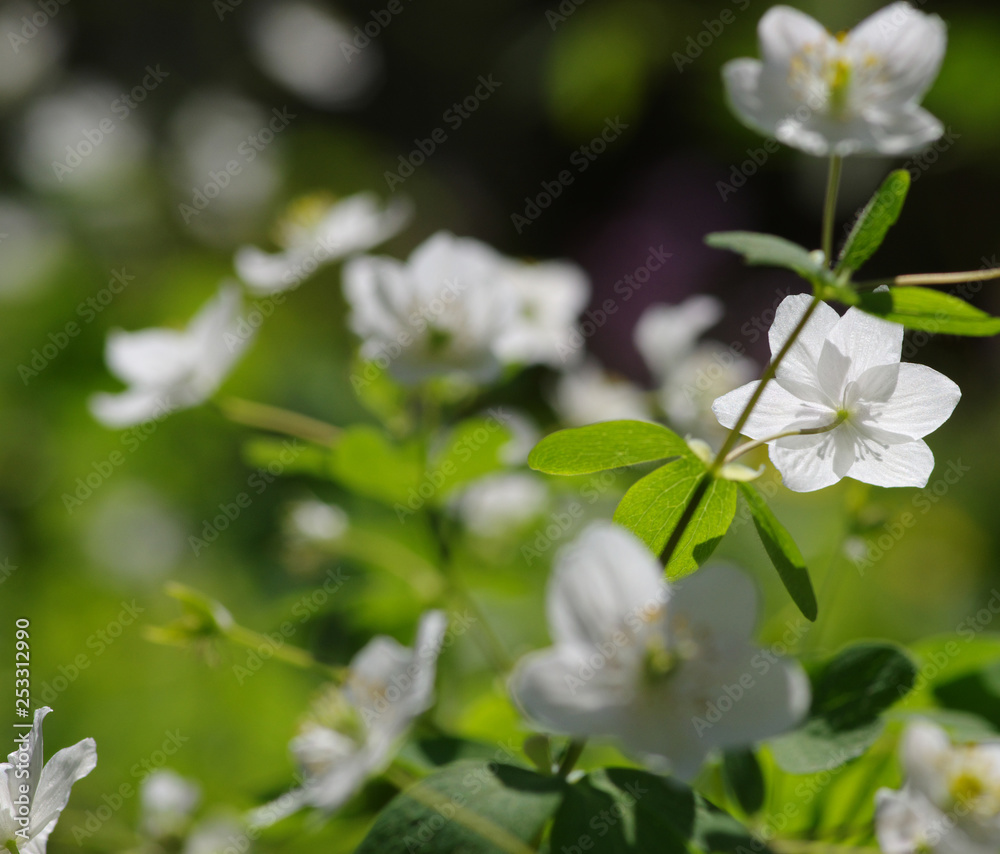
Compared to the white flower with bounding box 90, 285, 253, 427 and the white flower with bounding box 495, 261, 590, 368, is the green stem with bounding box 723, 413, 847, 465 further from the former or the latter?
the white flower with bounding box 90, 285, 253, 427

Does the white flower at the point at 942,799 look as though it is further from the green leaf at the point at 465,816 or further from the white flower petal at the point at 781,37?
the white flower petal at the point at 781,37

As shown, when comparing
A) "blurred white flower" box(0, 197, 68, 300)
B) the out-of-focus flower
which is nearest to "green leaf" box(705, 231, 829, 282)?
the out-of-focus flower

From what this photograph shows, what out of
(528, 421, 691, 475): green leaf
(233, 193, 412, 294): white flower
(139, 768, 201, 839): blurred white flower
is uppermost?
(528, 421, 691, 475): green leaf

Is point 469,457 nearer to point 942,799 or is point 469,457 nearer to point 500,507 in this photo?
point 500,507

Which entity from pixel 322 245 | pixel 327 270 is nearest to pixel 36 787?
pixel 322 245

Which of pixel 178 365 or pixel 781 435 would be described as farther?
pixel 178 365

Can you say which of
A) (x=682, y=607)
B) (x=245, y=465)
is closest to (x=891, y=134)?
(x=682, y=607)

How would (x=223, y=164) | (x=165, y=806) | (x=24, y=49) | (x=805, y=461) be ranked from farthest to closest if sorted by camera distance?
(x=24, y=49), (x=223, y=164), (x=165, y=806), (x=805, y=461)
